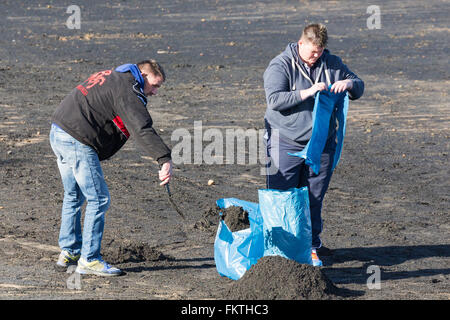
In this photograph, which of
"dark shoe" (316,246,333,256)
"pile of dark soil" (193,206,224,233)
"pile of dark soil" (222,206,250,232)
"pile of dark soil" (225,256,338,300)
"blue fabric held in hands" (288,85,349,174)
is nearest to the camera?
"pile of dark soil" (225,256,338,300)

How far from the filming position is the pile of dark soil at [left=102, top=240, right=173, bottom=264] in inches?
269

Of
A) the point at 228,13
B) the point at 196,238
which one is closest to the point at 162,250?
the point at 196,238

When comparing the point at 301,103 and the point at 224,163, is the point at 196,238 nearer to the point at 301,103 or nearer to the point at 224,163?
the point at 301,103

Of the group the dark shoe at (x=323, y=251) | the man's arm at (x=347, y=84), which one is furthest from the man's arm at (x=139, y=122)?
the dark shoe at (x=323, y=251)

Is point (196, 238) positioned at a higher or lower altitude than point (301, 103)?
lower

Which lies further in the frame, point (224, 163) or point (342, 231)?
point (224, 163)

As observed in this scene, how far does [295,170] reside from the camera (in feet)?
21.8

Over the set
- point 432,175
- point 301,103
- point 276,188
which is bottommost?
point 432,175

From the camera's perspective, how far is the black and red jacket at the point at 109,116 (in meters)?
5.93

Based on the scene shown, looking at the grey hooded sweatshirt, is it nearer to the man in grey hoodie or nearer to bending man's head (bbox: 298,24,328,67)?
the man in grey hoodie

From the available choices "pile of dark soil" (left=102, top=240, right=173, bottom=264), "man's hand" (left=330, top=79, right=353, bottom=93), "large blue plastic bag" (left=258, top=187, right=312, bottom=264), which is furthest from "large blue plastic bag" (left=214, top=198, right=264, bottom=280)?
"man's hand" (left=330, top=79, right=353, bottom=93)

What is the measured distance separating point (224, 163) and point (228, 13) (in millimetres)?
16613

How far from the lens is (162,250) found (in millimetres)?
7246

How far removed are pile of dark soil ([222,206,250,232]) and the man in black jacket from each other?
1.30m
